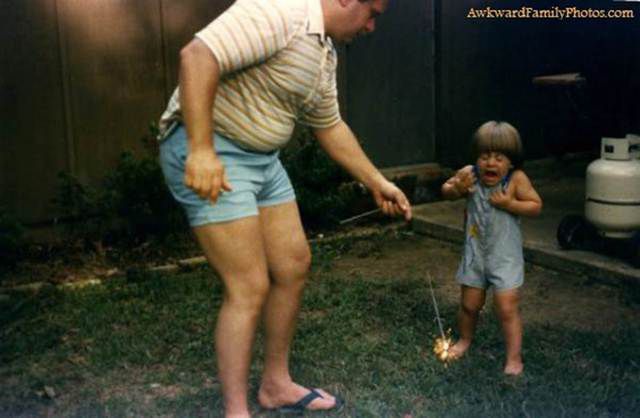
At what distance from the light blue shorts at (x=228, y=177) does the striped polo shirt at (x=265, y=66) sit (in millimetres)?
40

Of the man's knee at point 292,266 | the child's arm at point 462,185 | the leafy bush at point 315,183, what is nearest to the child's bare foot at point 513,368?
the child's arm at point 462,185

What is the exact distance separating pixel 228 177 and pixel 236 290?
0.38 meters

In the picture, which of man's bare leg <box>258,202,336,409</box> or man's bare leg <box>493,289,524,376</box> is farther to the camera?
man's bare leg <box>493,289,524,376</box>

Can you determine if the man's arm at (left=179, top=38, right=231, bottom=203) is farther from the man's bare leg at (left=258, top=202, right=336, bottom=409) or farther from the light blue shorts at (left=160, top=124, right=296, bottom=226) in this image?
the man's bare leg at (left=258, top=202, right=336, bottom=409)

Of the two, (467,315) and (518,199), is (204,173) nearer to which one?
(518,199)

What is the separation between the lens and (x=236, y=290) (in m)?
2.94

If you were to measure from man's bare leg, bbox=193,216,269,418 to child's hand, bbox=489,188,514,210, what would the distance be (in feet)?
3.92

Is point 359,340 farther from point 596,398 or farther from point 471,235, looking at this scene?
point 596,398

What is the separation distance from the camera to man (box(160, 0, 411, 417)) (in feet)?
8.72

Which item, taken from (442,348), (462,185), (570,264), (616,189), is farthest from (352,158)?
(570,264)

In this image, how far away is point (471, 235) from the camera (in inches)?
153

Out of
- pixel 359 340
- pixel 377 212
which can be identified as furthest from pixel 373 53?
pixel 359 340

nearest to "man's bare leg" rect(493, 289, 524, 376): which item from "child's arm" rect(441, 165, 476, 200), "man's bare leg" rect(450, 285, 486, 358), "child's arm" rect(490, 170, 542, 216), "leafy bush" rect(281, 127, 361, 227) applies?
"man's bare leg" rect(450, 285, 486, 358)

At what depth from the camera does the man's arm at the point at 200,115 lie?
2602 mm
